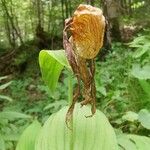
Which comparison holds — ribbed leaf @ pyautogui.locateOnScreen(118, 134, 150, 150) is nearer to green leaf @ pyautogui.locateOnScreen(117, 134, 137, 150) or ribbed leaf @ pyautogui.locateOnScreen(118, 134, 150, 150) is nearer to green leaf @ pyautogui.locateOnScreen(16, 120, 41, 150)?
green leaf @ pyautogui.locateOnScreen(117, 134, 137, 150)

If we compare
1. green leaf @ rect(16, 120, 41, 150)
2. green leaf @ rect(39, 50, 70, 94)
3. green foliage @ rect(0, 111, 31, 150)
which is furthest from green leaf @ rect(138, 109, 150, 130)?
green foliage @ rect(0, 111, 31, 150)

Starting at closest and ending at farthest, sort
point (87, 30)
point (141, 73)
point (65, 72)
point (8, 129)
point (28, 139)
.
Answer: point (87, 30), point (28, 139), point (141, 73), point (8, 129), point (65, 72)

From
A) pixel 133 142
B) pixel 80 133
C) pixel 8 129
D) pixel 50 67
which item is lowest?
pixel 8 129

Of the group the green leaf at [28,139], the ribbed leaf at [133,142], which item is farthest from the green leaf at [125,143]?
the green leaf at [28,139]

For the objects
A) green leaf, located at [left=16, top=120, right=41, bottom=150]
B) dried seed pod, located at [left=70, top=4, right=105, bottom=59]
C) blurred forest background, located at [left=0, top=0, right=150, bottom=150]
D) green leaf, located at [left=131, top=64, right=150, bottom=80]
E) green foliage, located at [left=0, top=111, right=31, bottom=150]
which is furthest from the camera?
blurred forest background, located at [left=0, top=0, right=150, bottom=150]

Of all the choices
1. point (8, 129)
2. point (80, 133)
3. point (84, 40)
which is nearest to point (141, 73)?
point (8, 129)

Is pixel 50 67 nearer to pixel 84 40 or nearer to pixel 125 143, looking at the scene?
pixel 84 40

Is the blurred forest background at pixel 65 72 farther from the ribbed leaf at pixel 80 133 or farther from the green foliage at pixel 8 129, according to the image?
the ribbed leaf at pixel 80 133
